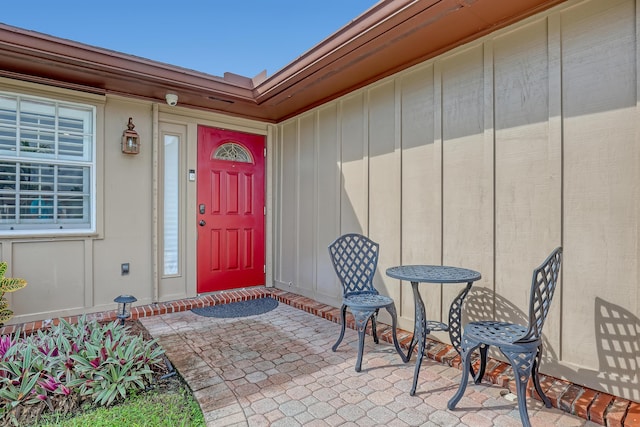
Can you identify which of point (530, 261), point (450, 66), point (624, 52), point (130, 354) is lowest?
point (130, 354)

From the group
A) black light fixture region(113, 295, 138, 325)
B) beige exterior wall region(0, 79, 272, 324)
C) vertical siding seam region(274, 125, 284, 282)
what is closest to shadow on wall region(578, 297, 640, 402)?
black light fixture region(113, 295, 138, 325)

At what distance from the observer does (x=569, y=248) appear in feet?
7.21

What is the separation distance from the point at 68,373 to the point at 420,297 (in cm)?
233

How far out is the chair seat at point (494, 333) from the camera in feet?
6.12

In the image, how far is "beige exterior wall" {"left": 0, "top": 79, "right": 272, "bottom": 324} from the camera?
3424 mm

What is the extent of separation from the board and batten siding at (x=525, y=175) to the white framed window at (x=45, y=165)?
118 inches

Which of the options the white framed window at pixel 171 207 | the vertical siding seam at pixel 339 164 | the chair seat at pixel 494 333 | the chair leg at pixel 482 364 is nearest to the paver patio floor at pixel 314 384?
the chair leg at pixel 482 364

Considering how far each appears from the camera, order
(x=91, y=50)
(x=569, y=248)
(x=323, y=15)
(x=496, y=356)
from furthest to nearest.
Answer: (x=323, y=15), (x=91, y=50), (x=496, y=356), (x=569, y=248)

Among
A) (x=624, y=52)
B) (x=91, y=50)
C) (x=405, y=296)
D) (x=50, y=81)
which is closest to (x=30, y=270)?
(x=50, y=81)

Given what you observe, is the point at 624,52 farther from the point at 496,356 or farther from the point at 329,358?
the point at 329,358

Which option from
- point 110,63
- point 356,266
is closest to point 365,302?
point 356,266

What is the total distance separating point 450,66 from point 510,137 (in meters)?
0.84

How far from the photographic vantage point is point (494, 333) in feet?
6.54

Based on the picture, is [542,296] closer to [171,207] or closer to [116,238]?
[171,207]
